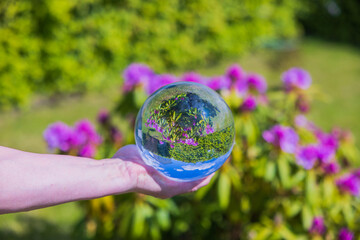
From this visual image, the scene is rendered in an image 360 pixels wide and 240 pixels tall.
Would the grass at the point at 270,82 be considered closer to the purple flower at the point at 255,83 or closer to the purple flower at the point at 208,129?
the purple flower at the point at 255,83

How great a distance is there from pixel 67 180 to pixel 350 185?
1805 millimetres

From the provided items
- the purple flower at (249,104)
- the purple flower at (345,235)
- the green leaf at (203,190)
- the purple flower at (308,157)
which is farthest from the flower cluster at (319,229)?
the purple flower at (249,104)

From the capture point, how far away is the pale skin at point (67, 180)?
1307 mm

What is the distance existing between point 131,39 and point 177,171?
537 centimetres

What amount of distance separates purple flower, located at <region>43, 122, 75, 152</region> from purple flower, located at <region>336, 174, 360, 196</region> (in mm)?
1744

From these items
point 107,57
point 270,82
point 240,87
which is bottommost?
point 270,82

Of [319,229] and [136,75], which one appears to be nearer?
[319,229]

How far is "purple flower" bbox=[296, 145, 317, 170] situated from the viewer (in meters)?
2.37

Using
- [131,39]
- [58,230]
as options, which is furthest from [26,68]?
[58,230]

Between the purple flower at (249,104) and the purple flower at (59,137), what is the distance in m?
1.15

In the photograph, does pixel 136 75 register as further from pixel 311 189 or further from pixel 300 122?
pixel 311 189

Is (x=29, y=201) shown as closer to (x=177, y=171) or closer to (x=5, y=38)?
(x=177, y=171)

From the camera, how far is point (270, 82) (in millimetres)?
6895

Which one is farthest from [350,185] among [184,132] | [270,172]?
[184,132]
